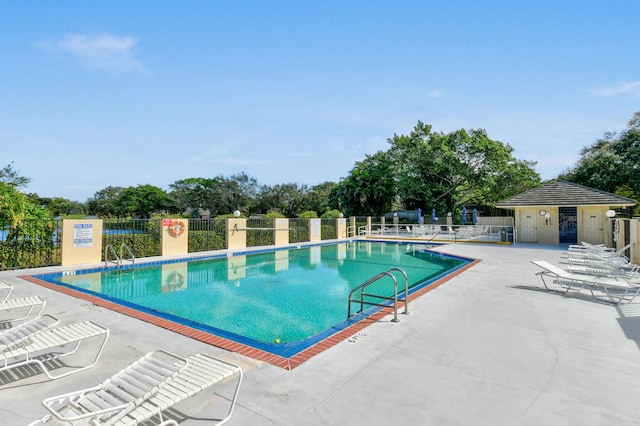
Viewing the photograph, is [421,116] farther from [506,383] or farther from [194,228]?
[506,383]

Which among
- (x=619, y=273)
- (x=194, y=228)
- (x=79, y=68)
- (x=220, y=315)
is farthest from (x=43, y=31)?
(x=619, y=273)

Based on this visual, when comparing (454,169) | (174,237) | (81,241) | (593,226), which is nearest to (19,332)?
(81,241)

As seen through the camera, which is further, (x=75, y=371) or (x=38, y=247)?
(x=38, y=247)

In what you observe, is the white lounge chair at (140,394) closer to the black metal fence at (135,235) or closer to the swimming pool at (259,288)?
the swimming pool at (259,288)

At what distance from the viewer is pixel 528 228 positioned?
20297 millimetres

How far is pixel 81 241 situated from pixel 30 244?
1.42 m

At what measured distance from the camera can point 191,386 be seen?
2723 millimetres

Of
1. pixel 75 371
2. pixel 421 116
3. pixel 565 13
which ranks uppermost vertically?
pixel 421 116

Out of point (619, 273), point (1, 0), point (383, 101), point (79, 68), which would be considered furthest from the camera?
point (383, 101)

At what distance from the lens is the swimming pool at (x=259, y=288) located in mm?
6406

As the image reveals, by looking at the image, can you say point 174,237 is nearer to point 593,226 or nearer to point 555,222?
point 555,222

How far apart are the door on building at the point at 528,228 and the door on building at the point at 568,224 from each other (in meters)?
1.28

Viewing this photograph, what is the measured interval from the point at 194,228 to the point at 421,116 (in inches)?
971

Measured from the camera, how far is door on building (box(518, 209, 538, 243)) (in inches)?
793
